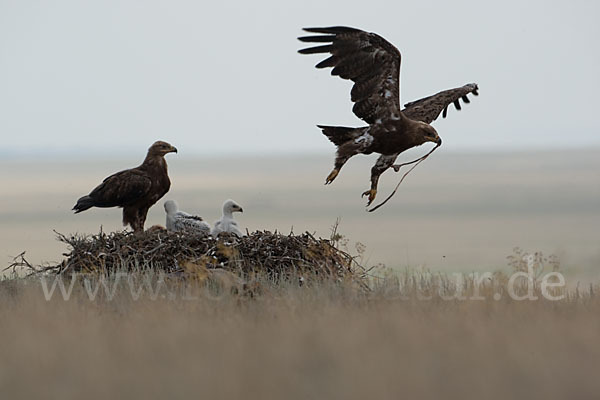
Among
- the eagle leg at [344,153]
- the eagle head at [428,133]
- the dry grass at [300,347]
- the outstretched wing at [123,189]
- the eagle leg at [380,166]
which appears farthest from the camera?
the outstretched wing at [123,189]

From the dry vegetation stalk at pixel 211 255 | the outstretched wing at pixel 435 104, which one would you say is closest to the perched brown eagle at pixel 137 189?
the dry vegetation stalk at pixel 211 255

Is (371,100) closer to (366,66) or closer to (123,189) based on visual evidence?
(366,66)

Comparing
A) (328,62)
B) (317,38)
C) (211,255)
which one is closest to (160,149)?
(211,255)

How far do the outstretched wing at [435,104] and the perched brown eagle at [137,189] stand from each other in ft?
12.0

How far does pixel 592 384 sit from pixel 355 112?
6654 mm

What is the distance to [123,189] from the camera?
1370 centimetres

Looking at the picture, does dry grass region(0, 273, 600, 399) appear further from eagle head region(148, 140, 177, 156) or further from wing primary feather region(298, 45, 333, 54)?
eagle head region(148, 140, 177, 156)

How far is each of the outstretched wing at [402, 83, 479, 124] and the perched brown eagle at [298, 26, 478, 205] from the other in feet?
4.22

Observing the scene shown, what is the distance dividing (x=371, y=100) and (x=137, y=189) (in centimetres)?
395

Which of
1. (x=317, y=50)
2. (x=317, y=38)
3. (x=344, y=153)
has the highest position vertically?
(x=317, y=38)

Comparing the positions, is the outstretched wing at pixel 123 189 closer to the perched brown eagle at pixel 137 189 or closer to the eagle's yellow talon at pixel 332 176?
the perched brown eagle at pixel 137 189

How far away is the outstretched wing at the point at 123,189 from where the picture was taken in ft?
45.0

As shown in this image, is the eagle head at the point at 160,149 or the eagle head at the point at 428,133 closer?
the eagle head at the point at 428,133

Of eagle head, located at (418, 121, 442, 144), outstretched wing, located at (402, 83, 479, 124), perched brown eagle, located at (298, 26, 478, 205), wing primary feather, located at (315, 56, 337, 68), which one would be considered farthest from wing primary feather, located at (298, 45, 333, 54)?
outstretched wing, located at (402, 83, 479, 124)
